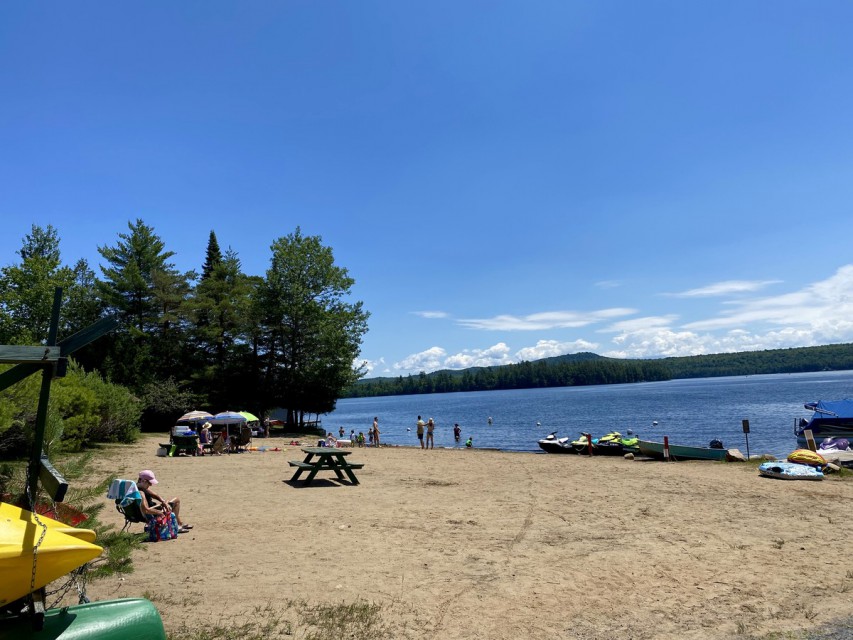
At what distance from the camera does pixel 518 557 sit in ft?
25.1

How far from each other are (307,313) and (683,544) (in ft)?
111

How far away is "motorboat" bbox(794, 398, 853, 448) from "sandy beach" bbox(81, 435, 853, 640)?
1606cm

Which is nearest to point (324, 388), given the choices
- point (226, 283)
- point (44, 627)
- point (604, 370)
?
point (226, 283)

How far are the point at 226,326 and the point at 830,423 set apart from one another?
125 feet

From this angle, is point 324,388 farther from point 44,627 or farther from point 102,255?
point 44,627

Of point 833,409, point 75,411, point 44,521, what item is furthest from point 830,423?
point 44,521

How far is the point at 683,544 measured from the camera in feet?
27.0

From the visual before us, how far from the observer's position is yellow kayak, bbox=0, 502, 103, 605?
2260 mm

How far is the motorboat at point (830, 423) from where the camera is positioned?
27030 millimetres

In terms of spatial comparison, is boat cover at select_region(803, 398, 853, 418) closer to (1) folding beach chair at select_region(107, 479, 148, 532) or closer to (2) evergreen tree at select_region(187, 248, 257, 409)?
(1) folding beach chair at select_region(107, 479, 148, 532)

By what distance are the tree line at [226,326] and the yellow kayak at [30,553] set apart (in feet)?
119

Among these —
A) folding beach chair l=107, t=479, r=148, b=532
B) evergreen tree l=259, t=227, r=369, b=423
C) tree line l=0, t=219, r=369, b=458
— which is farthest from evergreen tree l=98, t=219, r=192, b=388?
folding beach chair l=107, t=479, r=148, b=532

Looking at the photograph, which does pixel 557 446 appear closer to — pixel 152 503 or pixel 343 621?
pixel 152 503

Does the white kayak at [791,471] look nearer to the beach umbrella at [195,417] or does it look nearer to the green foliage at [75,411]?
the green foliage at [75,411]
